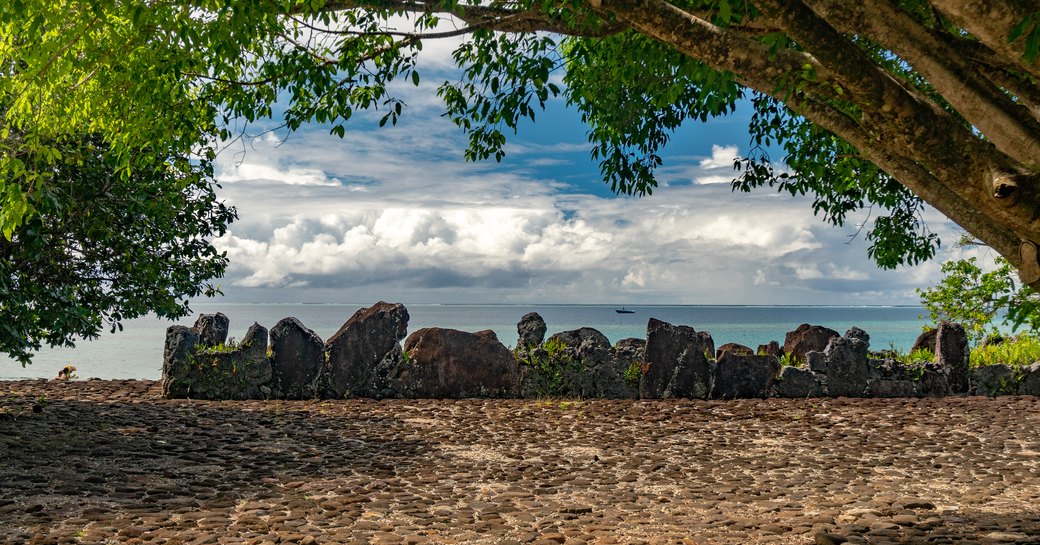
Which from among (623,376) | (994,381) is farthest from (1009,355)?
(623,376)

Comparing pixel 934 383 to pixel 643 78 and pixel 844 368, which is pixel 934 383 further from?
pixel 643 78

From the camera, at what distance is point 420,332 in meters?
15.2

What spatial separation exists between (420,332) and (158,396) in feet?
15.8

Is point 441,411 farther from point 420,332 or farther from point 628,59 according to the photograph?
point 628,59

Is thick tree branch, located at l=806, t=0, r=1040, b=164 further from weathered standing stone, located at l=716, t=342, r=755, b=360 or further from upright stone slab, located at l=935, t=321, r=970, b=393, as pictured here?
upright stone slab, located at l=935, t=321, r=970, b=393

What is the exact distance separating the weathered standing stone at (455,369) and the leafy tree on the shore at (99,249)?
3940mm

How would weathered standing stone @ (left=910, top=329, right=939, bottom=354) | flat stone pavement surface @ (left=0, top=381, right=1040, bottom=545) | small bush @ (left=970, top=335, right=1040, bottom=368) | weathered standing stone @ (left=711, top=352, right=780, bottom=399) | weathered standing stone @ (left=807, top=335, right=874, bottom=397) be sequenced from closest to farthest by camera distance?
1. flat stone pavement surface @ (left=0, top=381, right=1040, bottom=545)
2. weathered standing stone @ (left=711, top=352, right=780, bottom=399)
3. weathered standing stone @ (left=807, top=335, right=874, bottom=397)
4. small bush @ (left=970, top=335, right=1040, bottom=368)
5. weathered standing stone @ (left=910, top=329, right=939, bottom=354)

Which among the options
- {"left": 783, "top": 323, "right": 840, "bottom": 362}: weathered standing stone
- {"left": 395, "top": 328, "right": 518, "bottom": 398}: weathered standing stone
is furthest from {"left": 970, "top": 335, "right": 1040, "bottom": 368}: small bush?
{"left": 395, "top": 328, "right": 518, "bottom": 398}: weathered standing stone

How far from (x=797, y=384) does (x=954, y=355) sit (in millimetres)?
3267

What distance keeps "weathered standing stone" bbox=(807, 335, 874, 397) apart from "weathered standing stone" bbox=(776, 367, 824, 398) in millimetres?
177

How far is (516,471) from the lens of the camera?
920 centimetres

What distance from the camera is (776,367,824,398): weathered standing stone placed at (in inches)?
590

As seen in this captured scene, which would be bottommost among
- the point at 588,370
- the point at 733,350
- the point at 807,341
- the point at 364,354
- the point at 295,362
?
the point at 588,370

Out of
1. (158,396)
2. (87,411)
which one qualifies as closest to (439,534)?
(87,411)
